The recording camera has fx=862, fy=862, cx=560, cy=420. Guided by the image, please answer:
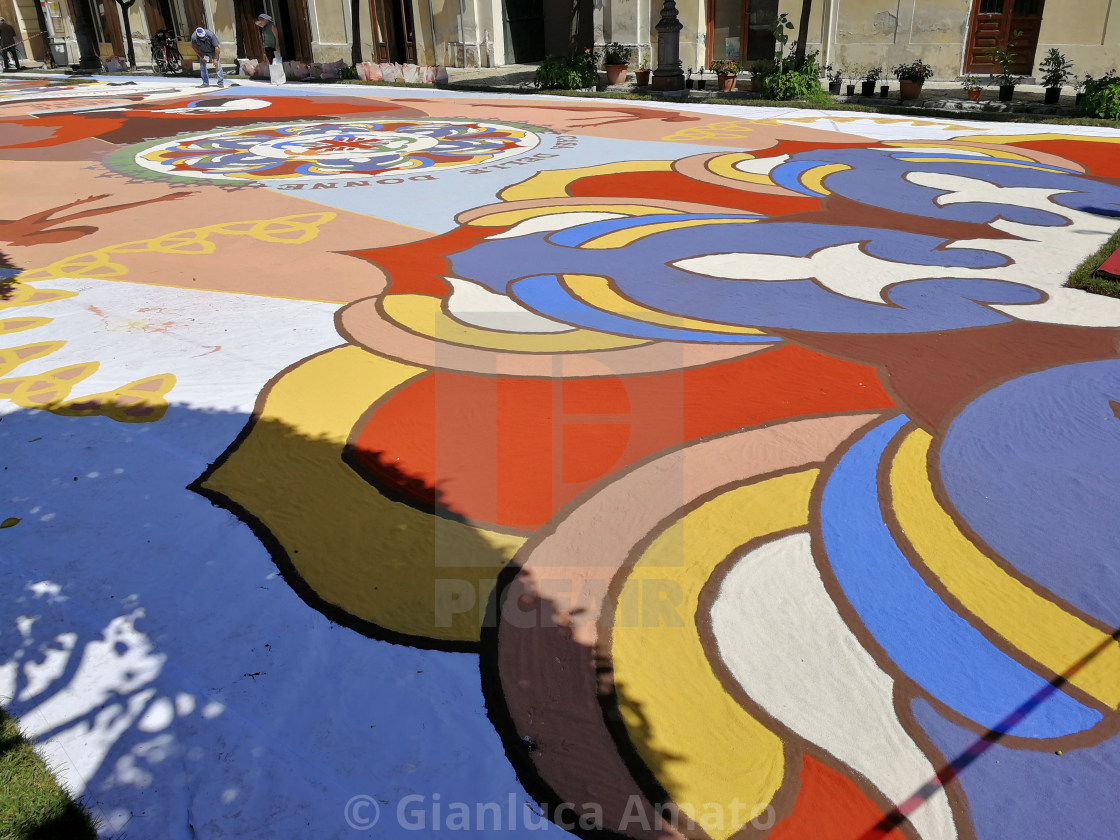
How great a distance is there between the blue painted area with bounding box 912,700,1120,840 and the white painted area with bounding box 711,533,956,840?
11 centimetres

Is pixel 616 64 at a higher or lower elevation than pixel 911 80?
higher

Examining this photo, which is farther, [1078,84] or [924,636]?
[1078,84]

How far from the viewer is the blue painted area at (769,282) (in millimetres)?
6223

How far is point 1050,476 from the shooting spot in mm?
4254

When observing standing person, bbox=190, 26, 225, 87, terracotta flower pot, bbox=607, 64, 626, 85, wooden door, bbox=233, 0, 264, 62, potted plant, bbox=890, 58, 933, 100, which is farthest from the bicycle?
potted plant, bbox=890, 58, 933, 100

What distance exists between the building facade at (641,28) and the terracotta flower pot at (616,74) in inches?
47.2

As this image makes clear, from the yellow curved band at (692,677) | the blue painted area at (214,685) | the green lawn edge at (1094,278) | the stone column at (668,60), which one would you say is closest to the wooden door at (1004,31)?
the stone column at (668,60)

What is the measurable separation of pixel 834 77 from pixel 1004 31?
11.9ft

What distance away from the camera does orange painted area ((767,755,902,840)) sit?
2.56m

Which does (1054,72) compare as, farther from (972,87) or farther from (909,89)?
(909,89)


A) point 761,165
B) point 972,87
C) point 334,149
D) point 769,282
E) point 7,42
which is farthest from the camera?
point 7,42

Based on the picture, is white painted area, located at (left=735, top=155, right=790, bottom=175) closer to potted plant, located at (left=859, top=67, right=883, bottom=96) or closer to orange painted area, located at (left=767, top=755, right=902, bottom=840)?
potted plant, located at (left=859, top=67, right=883, bottom=96)

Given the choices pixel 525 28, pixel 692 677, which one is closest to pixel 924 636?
pixel 692 677

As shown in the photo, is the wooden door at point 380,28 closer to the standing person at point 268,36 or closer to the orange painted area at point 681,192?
the standing person at point 268,36
